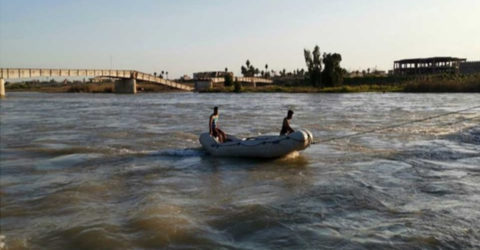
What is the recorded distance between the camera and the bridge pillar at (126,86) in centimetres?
10556

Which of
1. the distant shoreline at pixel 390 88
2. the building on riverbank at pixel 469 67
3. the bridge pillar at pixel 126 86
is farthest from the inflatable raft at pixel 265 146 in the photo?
the building on riverbank at pixel 469 67

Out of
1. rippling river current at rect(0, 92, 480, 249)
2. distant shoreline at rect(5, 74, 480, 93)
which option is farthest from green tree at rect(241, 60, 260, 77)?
rippling river current at rect(0, 92, 480, 249)

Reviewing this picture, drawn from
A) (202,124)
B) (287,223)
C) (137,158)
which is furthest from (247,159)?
(202,124)

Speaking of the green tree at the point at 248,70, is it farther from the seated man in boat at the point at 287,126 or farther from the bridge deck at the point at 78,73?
the seated man in boat at the point at 287,126

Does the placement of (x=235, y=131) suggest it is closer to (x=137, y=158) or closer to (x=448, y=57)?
(x=137, y=158)

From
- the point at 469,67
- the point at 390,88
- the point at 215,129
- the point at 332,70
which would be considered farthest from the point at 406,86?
the point at 215,129

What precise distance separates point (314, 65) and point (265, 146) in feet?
281

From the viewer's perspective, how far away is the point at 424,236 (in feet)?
32.6

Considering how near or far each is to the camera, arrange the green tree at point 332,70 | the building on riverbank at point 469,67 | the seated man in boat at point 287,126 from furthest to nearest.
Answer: the building on riverbank at point 469,67, the green tree at point 332,70, the seated man in boat at point 287,126

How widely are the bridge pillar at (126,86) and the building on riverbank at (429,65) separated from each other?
2318 inches

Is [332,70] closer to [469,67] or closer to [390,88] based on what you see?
[390,88]

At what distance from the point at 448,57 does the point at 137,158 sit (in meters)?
98.8

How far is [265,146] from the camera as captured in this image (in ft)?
59.9

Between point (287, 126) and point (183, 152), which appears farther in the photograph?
point (183, 152)
